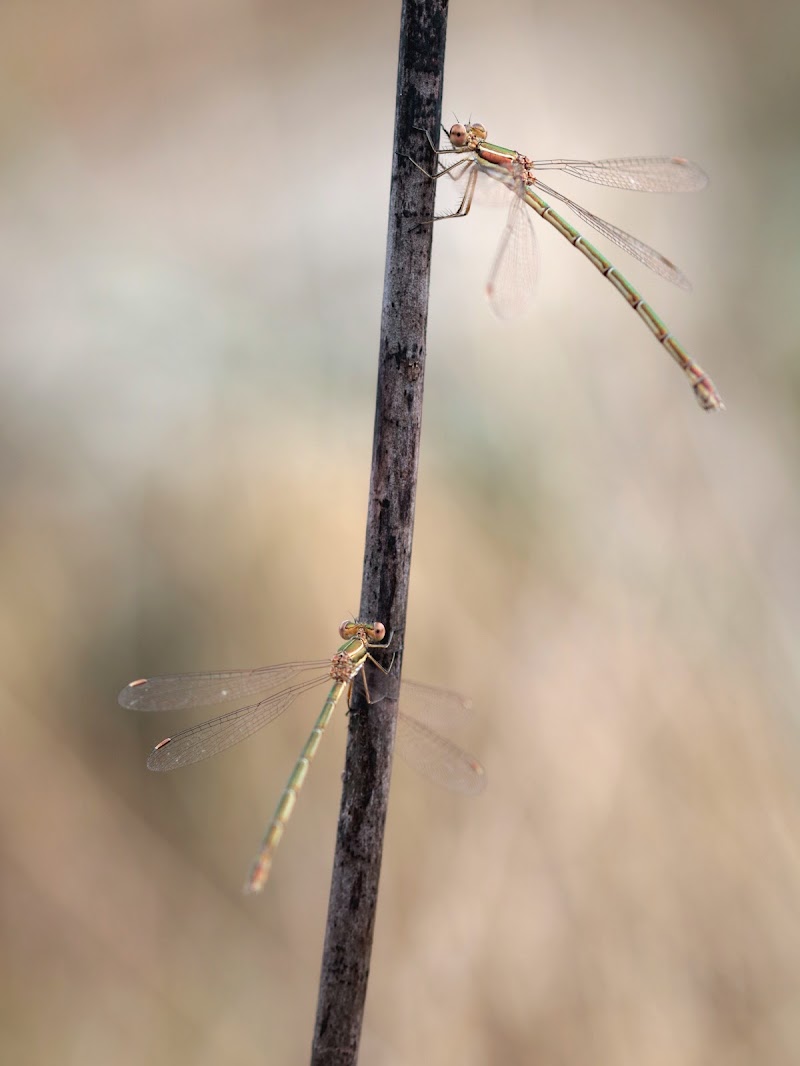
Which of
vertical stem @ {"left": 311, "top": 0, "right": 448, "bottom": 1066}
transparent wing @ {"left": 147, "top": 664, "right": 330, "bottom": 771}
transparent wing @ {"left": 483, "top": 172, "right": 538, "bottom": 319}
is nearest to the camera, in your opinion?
vertical stem @ {"left": 311, "top": 0, "right": 448, "bottom": 1066}

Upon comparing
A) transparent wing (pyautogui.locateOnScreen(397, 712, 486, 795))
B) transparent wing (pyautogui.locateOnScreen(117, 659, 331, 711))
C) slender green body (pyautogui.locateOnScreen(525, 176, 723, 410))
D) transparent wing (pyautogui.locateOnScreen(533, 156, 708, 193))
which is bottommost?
transparent wing (pyautogui.locateOnScreen(397, 712, 486, 795))

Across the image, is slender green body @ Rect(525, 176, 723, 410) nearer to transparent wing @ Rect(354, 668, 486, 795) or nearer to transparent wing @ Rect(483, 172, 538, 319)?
transparent wing @ Rect(483, 172, 538, 319)

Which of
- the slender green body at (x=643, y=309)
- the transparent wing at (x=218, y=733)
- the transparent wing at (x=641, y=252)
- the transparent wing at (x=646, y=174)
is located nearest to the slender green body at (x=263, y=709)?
the transparent wing at (x=218, y=733)

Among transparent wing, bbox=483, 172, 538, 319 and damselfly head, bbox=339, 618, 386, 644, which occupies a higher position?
transparent wing, bbox=483, 172, 538, 319

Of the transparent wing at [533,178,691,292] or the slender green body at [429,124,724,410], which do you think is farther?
the transparent wing at [533,178,691,292]

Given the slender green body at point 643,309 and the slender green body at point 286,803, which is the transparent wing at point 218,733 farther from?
the slender green body at point 643,309

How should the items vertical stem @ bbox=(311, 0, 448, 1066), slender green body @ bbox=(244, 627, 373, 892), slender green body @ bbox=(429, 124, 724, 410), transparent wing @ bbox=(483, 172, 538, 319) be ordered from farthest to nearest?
transparent wing @ bbox=(483, 172, 538, 319) → slender green body @ bbox=(429, 124, 724, 410) → slender green body @ bbox=(244, 627, 373, 892) → vertical stem @ bbox=(311, 0, 448, 1066)

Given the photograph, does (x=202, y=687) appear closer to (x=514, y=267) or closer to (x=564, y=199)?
(x=514, y=267)

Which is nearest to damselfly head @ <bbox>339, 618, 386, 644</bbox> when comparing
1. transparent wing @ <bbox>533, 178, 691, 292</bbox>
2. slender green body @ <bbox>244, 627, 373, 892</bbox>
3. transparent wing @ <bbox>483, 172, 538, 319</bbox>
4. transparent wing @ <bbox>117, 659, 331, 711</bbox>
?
slender green body @ <bbox>244, 627, 373, 892</bbox>
